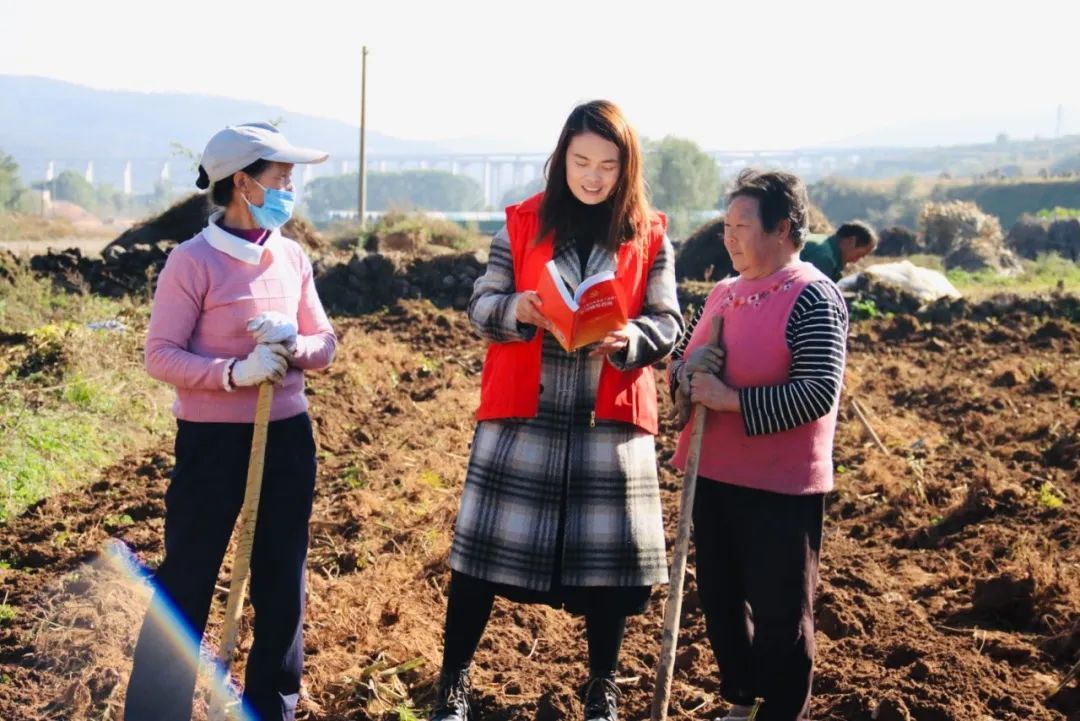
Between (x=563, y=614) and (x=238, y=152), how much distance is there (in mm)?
2281

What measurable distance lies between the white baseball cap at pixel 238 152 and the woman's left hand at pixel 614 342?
0.92 metres

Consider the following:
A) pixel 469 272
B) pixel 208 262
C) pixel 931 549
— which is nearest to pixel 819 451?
pixel 208 262

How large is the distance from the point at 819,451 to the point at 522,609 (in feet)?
5.88

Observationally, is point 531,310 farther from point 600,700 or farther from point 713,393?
point 600,700

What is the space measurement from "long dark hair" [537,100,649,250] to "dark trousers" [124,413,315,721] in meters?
0.87

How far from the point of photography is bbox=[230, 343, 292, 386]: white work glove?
3002 millimetres

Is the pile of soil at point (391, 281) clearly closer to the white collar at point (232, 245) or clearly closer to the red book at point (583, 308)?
the white collar at point (232, 245)

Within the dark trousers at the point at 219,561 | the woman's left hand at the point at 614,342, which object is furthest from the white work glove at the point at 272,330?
the woman's left hand at the point at 614,342

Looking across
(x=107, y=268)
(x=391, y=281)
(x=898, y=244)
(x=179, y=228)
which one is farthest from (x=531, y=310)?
(x=898, y=244)

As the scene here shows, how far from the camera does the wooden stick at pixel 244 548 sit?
9.84 feet

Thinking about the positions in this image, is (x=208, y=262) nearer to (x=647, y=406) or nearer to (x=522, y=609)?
(x=647, y=406)

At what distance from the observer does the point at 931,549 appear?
5629 millimetres

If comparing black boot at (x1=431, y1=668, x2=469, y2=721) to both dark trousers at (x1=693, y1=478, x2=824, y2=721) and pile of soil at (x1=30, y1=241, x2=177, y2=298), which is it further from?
pile of soil at (x1=30, y1=241, x2=177, y2=298)

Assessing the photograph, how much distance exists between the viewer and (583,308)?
295 cm
